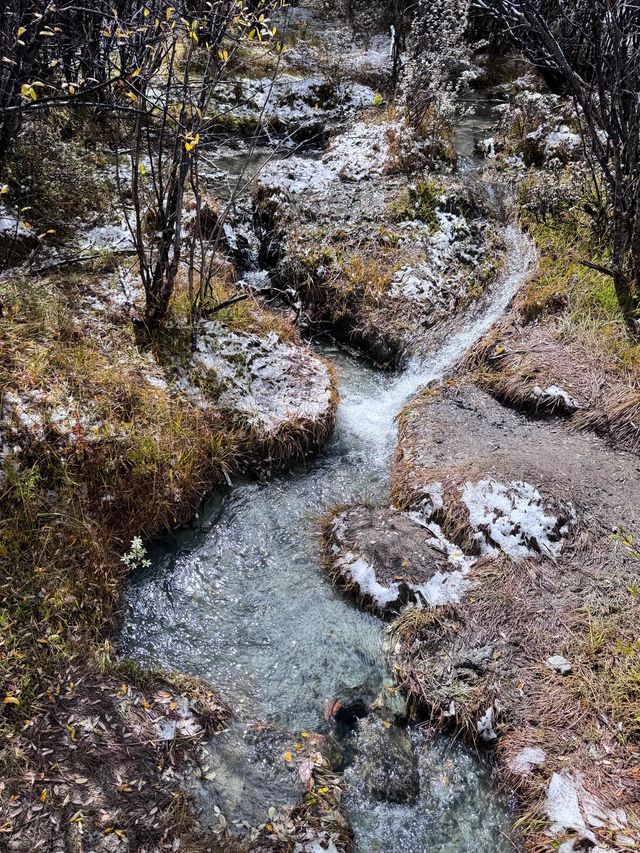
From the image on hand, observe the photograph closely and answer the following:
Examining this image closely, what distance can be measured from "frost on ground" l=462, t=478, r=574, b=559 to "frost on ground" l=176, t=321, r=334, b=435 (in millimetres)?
1636

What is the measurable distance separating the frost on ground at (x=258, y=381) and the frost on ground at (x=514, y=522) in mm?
1636

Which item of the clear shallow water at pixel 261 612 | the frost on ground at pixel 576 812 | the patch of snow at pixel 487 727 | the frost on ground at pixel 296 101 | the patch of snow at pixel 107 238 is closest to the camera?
the frost on ground at pixel 576 812

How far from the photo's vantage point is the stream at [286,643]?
312 centimetres

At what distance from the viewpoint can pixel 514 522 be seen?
447cm

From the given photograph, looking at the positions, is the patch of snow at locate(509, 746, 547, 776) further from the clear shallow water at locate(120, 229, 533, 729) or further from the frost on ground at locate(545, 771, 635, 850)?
the clear shallow water at locate(120, 229, 533, 729)

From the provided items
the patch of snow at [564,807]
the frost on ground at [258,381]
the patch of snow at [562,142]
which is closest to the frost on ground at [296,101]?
the patch of snow at [562,142]

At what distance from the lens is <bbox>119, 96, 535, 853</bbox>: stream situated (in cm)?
312

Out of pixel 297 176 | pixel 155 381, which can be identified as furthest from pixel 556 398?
pixel 297 176

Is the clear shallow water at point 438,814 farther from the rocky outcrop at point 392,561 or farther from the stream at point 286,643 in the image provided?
the rocky outcrop at point 392,561

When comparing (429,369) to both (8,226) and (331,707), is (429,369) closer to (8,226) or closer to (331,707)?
(331,707)

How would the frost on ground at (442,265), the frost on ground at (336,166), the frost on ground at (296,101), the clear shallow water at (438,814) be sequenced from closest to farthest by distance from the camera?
the clear shallow water at (438,814), the frost on ground at (442,265), the frost on ground at (336,166), the frost on ground at (296,101)

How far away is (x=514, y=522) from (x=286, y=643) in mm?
1973

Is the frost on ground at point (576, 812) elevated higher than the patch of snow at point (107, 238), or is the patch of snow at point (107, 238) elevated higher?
the patch of snow at point (107, 238)

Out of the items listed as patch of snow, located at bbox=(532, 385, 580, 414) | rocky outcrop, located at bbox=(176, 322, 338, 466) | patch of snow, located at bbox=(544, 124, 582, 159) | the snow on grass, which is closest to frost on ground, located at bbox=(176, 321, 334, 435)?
rocky outcrop, located at bbox=(176, 322, 338, 466)
